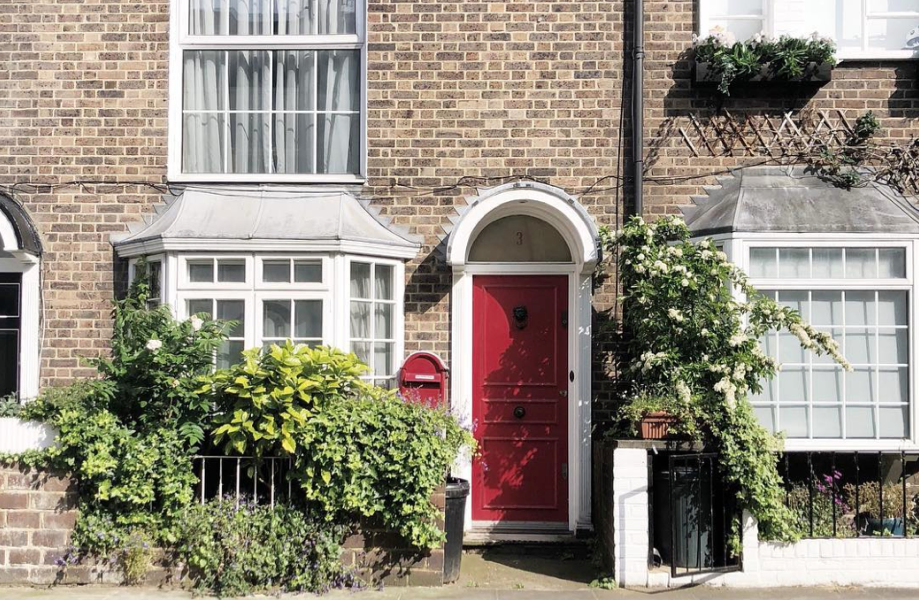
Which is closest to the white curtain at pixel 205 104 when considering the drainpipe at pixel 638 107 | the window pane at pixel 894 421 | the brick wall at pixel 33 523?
the brick wall at pixel 33 523

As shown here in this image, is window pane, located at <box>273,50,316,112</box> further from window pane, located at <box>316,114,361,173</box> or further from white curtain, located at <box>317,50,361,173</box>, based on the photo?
window pane, located at <box>316,114,361,173</box>

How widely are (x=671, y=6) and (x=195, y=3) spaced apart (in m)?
4.36

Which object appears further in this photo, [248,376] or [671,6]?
[671,6]

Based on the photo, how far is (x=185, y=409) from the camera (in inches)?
270

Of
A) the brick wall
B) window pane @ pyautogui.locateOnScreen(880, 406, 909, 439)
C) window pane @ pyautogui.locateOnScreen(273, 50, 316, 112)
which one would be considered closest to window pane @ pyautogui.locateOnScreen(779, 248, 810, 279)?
window pane @ pyautogui.locateOnScreen(880, 406, 909, 439)

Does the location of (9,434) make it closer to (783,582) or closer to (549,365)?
(549,365)

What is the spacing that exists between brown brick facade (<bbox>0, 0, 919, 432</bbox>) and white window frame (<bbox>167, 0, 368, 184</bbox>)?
0.09 m

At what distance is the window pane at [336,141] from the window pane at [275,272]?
1.15 m

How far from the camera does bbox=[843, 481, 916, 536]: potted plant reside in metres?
7.10

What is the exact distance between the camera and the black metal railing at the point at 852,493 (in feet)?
22.9

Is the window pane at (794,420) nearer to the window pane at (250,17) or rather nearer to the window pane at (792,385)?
the window pane at (792,385)

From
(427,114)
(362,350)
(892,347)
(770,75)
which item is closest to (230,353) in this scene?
(362,350)

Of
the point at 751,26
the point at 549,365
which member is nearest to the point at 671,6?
the point at 751,26

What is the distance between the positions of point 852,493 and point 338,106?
5.53 m
